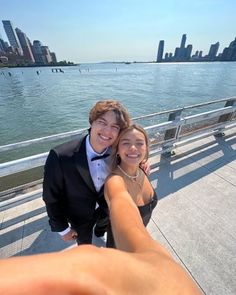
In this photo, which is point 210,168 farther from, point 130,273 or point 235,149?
point 130,273

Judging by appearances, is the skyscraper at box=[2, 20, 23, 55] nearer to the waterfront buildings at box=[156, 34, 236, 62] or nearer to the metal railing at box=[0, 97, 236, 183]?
the waterfront buildings at box=[156, 34, 236, 62]

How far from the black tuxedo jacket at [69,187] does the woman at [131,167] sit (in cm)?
24

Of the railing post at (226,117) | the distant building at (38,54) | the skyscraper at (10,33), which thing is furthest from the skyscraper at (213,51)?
the railing post at (226,117)

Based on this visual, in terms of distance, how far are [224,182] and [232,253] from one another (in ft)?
4.81

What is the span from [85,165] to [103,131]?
326mm

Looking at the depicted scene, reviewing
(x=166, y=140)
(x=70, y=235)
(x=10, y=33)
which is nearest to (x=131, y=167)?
(x=70, y=235)

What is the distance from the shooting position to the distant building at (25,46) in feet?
407

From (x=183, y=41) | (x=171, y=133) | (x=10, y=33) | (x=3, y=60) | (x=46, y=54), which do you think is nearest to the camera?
(x=171, y=133)

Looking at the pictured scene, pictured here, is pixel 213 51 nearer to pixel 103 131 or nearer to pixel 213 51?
pixel 213 51

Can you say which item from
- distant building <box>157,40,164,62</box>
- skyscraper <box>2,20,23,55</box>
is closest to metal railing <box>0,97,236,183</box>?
distant building <box>157,40,164,62</box>

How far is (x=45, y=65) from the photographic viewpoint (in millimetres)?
135000

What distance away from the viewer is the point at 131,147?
4.99 ft

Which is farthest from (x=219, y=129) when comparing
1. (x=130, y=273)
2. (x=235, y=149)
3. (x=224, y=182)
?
(x=130, y=273)

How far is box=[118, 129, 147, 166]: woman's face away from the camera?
5.00 feet
